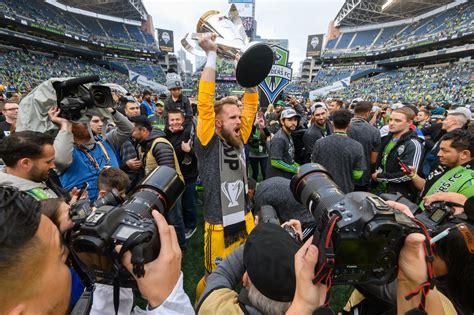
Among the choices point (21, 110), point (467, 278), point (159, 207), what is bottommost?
point (467, 278)

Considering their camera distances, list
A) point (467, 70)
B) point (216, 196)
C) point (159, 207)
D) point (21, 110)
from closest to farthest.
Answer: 1. point (159, 207)
2. point (21, 110)
3. point (216, 196)
4. point (467, 70)

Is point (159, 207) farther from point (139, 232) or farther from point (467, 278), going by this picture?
point (467, 278)

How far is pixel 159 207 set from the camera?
1.06 metres

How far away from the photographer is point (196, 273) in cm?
308

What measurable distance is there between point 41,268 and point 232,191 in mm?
1465

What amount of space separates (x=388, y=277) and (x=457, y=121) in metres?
4.08

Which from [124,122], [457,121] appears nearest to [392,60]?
[457,121]

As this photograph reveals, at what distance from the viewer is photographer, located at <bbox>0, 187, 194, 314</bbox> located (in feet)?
2.19

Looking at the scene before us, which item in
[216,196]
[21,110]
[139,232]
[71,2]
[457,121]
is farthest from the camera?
[71,2]

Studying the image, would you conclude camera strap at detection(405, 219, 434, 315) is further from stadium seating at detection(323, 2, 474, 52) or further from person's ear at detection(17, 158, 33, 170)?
stadium seating at detection(323, 2, 474, 52)

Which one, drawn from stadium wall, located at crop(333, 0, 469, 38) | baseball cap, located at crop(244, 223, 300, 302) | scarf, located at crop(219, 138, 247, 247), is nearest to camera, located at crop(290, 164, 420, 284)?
baseball cap, located at crop(244, 223, 300, 302)

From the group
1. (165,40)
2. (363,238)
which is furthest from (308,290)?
(165,40)

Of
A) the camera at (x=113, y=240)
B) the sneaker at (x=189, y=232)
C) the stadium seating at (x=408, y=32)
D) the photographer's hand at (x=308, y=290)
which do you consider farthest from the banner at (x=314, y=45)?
the camera at (x=113, y=240)

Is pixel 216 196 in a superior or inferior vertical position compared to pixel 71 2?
inferior
